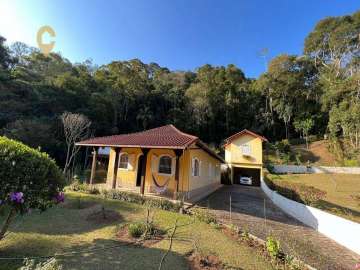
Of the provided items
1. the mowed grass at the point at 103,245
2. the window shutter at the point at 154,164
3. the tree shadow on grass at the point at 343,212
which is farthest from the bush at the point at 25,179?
the tree shadow on grass at the point at 343,212

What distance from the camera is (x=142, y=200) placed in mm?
10062

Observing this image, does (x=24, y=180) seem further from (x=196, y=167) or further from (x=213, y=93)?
(x=213, y=93)

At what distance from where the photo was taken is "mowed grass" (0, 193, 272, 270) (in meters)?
4.49

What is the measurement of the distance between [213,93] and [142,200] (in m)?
31.8

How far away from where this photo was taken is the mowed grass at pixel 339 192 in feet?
36.0

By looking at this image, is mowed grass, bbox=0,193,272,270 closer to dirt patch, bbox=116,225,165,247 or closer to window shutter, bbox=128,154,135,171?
dirt patch, bbox=116,225,165,247

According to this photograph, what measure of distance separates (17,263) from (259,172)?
25321 millimetres

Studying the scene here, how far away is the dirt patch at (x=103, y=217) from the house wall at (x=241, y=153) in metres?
20.2

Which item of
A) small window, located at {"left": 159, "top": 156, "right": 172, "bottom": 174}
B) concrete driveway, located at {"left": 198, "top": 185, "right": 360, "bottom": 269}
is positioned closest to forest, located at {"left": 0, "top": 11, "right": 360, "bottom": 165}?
small window, located at {"left": 159, "top": 156, "right": 172, "bottom": 174}

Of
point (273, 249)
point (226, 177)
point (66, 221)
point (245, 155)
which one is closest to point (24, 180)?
point (66, 221)

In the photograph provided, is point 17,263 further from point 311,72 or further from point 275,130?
point 311,72

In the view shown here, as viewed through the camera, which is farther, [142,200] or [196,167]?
[196,167]

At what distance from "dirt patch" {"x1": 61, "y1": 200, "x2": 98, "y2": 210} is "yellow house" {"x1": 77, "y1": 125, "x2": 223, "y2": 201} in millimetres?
2683

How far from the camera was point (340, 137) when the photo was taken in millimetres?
32719
